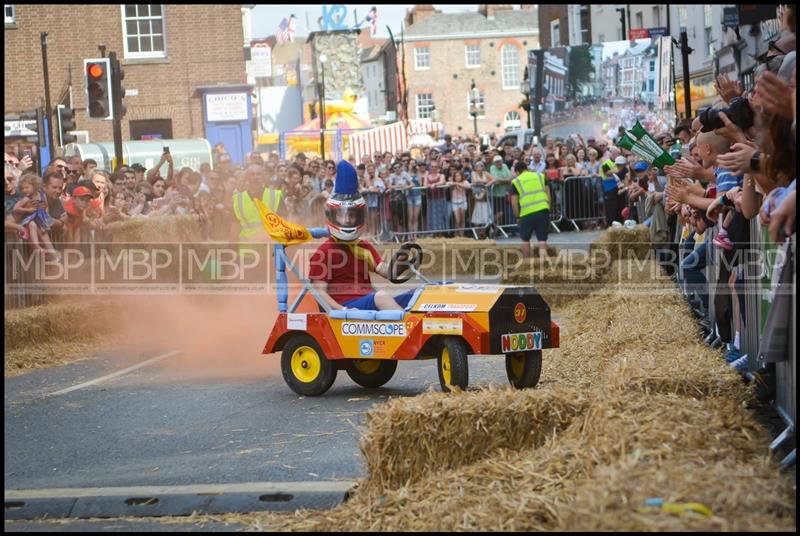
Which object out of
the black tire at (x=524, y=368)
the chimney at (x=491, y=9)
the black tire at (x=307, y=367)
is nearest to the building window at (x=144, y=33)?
the black tire at (x=307, y=367)

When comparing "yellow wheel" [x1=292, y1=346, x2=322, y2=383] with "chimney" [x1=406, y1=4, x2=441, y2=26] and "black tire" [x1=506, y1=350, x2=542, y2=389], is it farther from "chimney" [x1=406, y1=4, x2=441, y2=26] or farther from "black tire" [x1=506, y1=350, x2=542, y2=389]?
"chimney" [x1=406, y1=4, x2=441, y2=26]

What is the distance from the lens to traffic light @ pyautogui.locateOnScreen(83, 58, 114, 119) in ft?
66.6

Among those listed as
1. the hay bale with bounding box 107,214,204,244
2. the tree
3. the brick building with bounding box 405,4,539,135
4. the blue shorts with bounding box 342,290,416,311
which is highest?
the brick building with bounding box 405,4,539,135

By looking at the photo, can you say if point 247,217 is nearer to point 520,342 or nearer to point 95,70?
point 95,70

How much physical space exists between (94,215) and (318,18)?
8166 cm

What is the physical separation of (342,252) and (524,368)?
181 cm

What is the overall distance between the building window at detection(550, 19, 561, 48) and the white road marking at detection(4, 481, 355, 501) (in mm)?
57659

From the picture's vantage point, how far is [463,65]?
103 metres

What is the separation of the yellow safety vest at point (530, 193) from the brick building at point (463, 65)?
81508mm

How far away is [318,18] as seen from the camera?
9625cm

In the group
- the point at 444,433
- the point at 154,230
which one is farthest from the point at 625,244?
the point at 444,433

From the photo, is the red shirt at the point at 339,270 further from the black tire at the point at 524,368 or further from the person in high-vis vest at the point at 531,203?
the person in high-vis vest at the point at 531,203

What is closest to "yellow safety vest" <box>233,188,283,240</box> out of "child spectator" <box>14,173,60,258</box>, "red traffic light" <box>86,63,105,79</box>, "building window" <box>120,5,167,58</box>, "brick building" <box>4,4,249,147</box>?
"child spectator" <box>14,173,60,258</box>

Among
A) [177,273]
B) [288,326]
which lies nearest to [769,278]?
[288,326]
